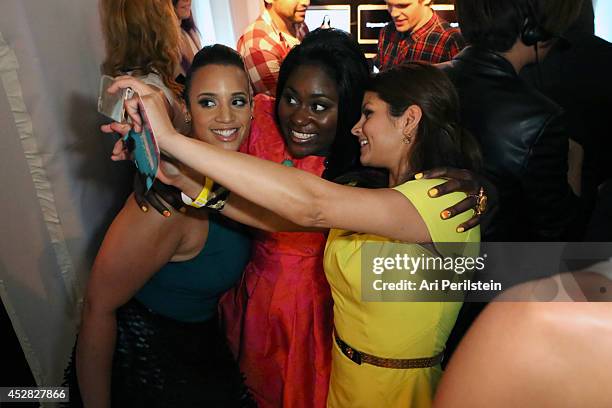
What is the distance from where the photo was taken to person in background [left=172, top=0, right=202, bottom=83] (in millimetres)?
1952

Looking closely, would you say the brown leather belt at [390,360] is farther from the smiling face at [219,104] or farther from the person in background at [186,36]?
the person in background at [186,36]

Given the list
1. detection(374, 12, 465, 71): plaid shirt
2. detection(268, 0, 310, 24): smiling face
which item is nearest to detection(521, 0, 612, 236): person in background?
detection(374, 12, 465, 71): plaid shirt

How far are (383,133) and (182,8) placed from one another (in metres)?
1.42

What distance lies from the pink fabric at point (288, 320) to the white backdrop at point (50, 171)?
0.57 m

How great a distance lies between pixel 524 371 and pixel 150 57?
4.81 ft

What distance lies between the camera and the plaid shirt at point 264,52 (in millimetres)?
1903

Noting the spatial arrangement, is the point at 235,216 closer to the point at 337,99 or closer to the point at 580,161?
the point at 337,99

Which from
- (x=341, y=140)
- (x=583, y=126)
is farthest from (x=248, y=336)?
(x=583, y=126)

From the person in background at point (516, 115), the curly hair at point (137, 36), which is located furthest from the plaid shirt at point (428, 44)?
the curly hair at point (137, 36)

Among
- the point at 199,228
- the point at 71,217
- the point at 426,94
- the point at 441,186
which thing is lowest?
the point at 71,217

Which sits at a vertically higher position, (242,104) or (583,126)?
(242,104)

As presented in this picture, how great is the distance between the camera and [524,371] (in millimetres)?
380

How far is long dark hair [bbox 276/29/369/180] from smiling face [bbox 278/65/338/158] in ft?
0.05

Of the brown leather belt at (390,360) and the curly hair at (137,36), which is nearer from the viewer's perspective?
the brown leather belt at (390,360)
